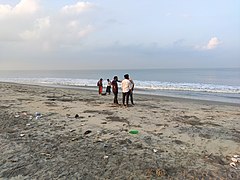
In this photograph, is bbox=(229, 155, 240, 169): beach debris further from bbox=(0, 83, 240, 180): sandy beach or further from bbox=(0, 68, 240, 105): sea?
bbox=(0, 68, 240, 105): sea

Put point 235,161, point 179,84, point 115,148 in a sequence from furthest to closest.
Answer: point 179,84, point 115,148, point 235,161

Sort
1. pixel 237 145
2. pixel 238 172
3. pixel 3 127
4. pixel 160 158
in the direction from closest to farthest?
pixel 238 172 < pixel 160 158 < pixel 237 145 < pixel 3 127

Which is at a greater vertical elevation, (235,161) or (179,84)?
(179,84)

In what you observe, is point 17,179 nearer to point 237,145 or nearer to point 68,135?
point 68,135

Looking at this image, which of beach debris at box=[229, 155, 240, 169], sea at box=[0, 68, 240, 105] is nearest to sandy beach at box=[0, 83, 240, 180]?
beach debris at box=[229, 155, 240, 169]

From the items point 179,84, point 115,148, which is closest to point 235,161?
point 115,148

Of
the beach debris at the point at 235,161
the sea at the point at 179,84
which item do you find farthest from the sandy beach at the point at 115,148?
the sea at the point at 179,84

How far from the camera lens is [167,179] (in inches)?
165

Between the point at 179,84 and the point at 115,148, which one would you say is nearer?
the point at 115,148

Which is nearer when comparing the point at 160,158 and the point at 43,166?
the point at 43,166

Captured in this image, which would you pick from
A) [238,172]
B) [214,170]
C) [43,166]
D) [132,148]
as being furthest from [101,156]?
[238,172]

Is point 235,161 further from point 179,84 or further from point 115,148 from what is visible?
point 179,84

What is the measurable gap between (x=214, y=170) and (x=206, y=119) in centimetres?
517

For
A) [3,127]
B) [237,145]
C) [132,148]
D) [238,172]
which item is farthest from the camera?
[3,127]
